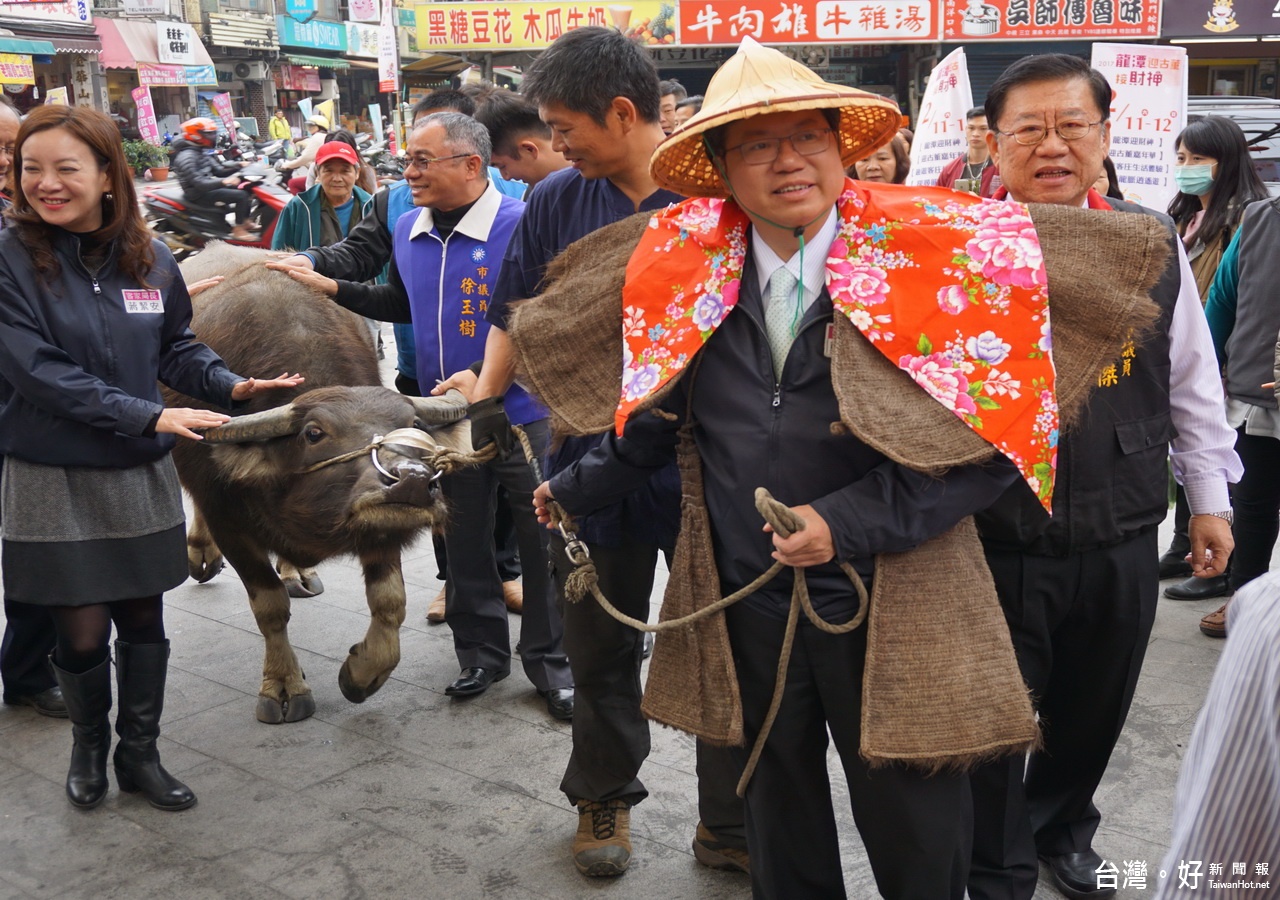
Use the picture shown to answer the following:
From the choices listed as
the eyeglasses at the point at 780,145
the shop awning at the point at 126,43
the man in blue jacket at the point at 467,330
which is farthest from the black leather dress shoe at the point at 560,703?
the shop awning at the point at 126,43

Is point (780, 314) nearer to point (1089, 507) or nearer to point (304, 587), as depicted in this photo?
point (1089, 507)

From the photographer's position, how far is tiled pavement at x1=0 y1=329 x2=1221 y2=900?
3125 mm

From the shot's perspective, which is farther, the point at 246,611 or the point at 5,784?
the point at 246,611

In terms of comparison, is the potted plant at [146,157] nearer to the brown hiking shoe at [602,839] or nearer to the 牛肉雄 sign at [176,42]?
the 牛肉雄 sign at [176,42]

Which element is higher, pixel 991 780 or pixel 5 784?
pixel 991 780

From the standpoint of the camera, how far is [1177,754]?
144 inches

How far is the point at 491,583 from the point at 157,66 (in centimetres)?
2859

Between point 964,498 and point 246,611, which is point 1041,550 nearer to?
point 964,498

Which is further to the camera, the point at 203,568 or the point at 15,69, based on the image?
the point at 15,69

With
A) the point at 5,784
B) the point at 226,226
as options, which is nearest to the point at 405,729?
the point at 5,784

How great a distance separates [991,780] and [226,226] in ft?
17.1

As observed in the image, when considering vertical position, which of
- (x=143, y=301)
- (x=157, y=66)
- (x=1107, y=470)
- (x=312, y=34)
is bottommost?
(x=1107, y=470)

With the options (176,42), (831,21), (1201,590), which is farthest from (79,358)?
(176,42)

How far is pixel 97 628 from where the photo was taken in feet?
11.4
